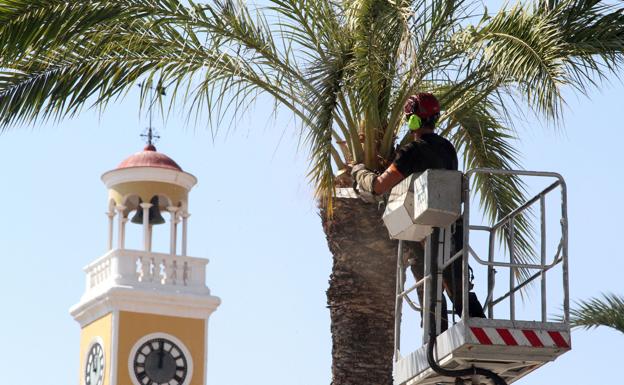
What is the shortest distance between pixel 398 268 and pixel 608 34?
263cm

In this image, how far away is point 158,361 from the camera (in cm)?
5394

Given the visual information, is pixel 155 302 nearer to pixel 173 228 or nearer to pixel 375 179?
pixel 173 228

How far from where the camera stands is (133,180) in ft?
177

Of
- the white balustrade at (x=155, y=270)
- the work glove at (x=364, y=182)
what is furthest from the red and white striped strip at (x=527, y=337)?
the white balustrade at (x=155, y=270)

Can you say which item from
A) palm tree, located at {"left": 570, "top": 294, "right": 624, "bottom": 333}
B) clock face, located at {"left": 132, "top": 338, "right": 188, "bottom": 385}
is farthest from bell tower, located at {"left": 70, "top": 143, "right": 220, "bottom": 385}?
palm tree, located at {"left": 570, "top": 294, "right": 624, "bottom": 333}

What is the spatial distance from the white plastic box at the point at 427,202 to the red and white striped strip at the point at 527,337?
88cm

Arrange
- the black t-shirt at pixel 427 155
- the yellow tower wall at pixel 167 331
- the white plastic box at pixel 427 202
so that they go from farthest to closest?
the yellow tower wall at pixel 167 331 < the black t-shirt at pixel 427 155 < the white plastic box at pixel 427 202

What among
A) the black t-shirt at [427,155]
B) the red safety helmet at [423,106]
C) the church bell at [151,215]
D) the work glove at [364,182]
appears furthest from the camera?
the church bell at [151,215]

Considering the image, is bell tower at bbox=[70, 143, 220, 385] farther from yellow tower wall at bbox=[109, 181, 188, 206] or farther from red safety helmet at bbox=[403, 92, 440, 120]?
red safety helmet at bbox=[403, 92, 440, 120]

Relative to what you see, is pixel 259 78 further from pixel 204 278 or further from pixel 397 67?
pixel 204 278

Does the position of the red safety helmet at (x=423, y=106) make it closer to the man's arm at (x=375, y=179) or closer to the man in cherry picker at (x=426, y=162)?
the man in cherry picker at (x=426, y=162)

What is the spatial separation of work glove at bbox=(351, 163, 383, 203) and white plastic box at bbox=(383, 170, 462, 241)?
164 centimetres

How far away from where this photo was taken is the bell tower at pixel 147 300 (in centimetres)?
5344

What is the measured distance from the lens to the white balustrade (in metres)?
53.6
